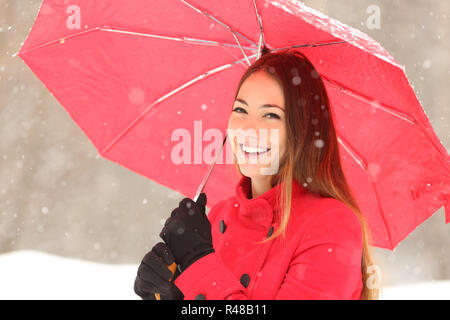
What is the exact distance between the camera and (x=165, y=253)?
155cm

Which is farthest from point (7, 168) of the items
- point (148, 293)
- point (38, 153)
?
point (148, 293)

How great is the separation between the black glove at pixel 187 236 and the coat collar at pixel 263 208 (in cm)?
18

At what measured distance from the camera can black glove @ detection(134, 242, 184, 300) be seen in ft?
4.92

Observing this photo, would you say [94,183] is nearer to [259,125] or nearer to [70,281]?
[70,281]

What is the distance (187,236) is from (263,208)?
1.00 feet

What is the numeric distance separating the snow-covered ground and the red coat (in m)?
4.56

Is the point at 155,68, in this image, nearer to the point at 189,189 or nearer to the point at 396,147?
the point at 189,189

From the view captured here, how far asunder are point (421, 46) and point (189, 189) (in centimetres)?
576

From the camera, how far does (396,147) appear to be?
1912 mm

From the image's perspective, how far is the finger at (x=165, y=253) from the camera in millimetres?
1543

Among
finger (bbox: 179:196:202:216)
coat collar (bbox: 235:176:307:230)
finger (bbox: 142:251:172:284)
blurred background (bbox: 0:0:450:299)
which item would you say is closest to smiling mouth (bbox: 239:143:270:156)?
coat collar (bbox: 235:176:307:230)
